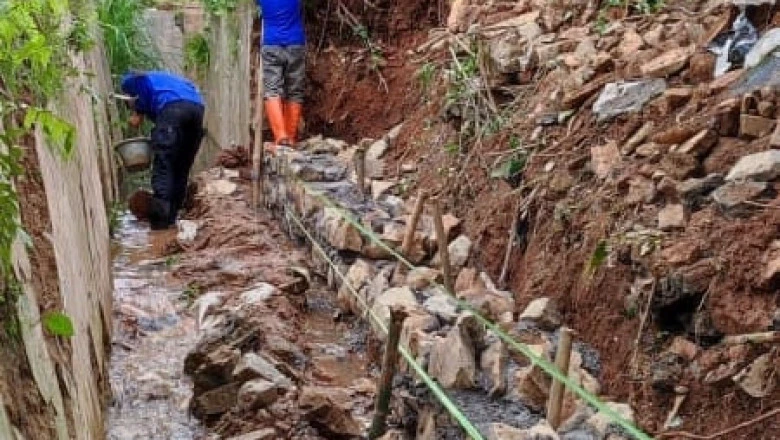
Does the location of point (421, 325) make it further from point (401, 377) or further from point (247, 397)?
point (247, 397)

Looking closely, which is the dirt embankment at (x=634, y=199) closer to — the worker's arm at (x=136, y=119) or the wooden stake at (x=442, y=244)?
the wooden stake at (x=442, y=244)

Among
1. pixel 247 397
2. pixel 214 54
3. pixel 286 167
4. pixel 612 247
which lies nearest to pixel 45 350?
pixel 247 397

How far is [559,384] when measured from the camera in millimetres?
3477

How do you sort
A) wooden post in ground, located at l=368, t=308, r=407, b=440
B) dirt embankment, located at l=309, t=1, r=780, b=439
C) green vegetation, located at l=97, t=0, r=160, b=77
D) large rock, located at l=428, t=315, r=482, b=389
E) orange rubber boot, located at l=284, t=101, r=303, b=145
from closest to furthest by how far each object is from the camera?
dirt embankment, located at l=309, t=1, r=780, b=439 → wooden post in ground, located at l=368, t=308, r=407, b=440 → large rock, located at l=428, t=315, r=482, b=389 → orange rubber boot, located at l=284, t=101, r=303, b=145 → green vegetation, located at l=97, t=0, r=160, b=77

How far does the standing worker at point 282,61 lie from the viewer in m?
8.60

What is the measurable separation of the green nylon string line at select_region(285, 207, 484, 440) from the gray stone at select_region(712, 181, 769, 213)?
1.24m

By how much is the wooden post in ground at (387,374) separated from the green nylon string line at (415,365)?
4.0 inches

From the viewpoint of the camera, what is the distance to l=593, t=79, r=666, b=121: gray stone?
479 cm

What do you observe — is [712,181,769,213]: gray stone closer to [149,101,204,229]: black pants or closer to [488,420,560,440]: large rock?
[488,420,560,440]: large rock

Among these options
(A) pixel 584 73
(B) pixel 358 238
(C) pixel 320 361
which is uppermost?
(A) pixel 584 73

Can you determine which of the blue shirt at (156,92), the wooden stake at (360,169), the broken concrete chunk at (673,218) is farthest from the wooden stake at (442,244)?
the blue shirt at (156,92)

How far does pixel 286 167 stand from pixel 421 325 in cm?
353

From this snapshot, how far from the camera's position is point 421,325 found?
459 centimetres

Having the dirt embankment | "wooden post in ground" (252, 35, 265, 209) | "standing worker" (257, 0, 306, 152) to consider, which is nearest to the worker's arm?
"wooden post in ground" (252, 35, 265, 209)
